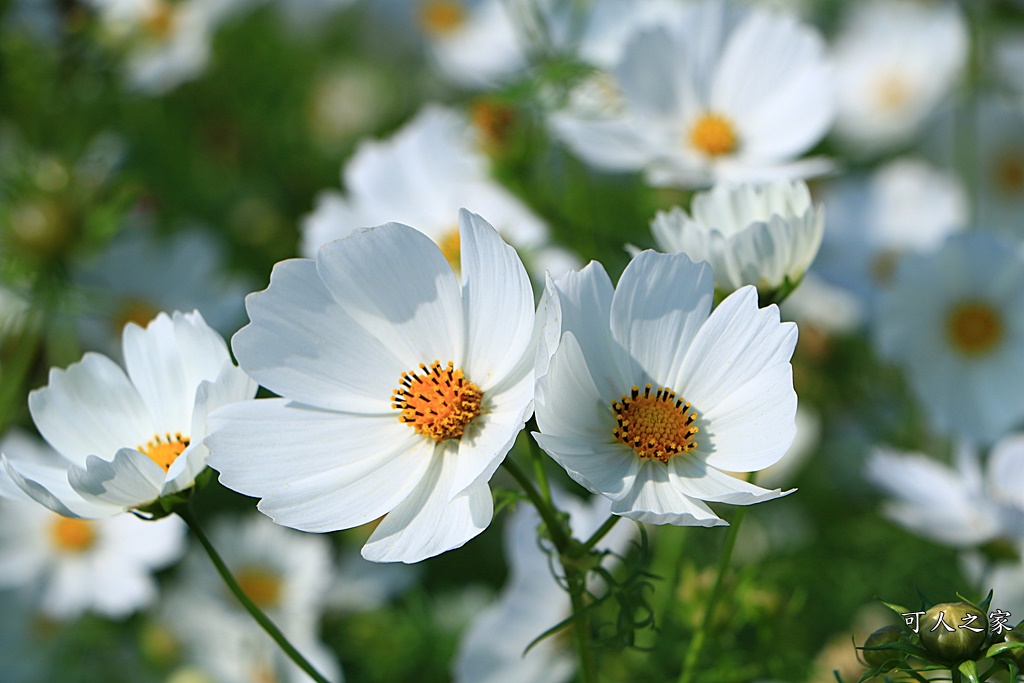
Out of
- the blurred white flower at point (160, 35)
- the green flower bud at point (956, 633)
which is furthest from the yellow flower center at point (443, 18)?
the green flower bud at point (956, 633)

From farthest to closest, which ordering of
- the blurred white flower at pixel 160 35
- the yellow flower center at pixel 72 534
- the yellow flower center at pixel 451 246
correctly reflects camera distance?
the blurred white flower at pixel 160 35 → the yellow flower center at pixel 72 534 → the yellow flower center at pixel 451 246

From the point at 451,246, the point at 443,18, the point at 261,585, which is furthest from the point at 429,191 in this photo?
the point at 443,18

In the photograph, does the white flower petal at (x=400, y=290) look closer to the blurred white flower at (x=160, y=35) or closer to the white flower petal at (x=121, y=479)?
the white flower petal at (x=121, y=479)

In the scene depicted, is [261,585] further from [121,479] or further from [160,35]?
[160,35]

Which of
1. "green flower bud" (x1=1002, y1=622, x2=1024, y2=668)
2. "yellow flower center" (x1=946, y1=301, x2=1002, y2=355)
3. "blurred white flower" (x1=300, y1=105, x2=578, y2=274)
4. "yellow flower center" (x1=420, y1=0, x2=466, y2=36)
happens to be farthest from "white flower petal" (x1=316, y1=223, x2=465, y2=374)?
"yellow flower center" (x1=420, y1=0, x2=466, y2=36)

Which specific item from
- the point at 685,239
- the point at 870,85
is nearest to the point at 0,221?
the point at 685,239

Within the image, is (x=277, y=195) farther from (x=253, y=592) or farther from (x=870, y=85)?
(x=870, y=85)

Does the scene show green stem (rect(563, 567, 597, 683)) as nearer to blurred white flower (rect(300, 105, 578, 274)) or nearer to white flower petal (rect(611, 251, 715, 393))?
white flower petal (rect(611, 251, 715, 393))
